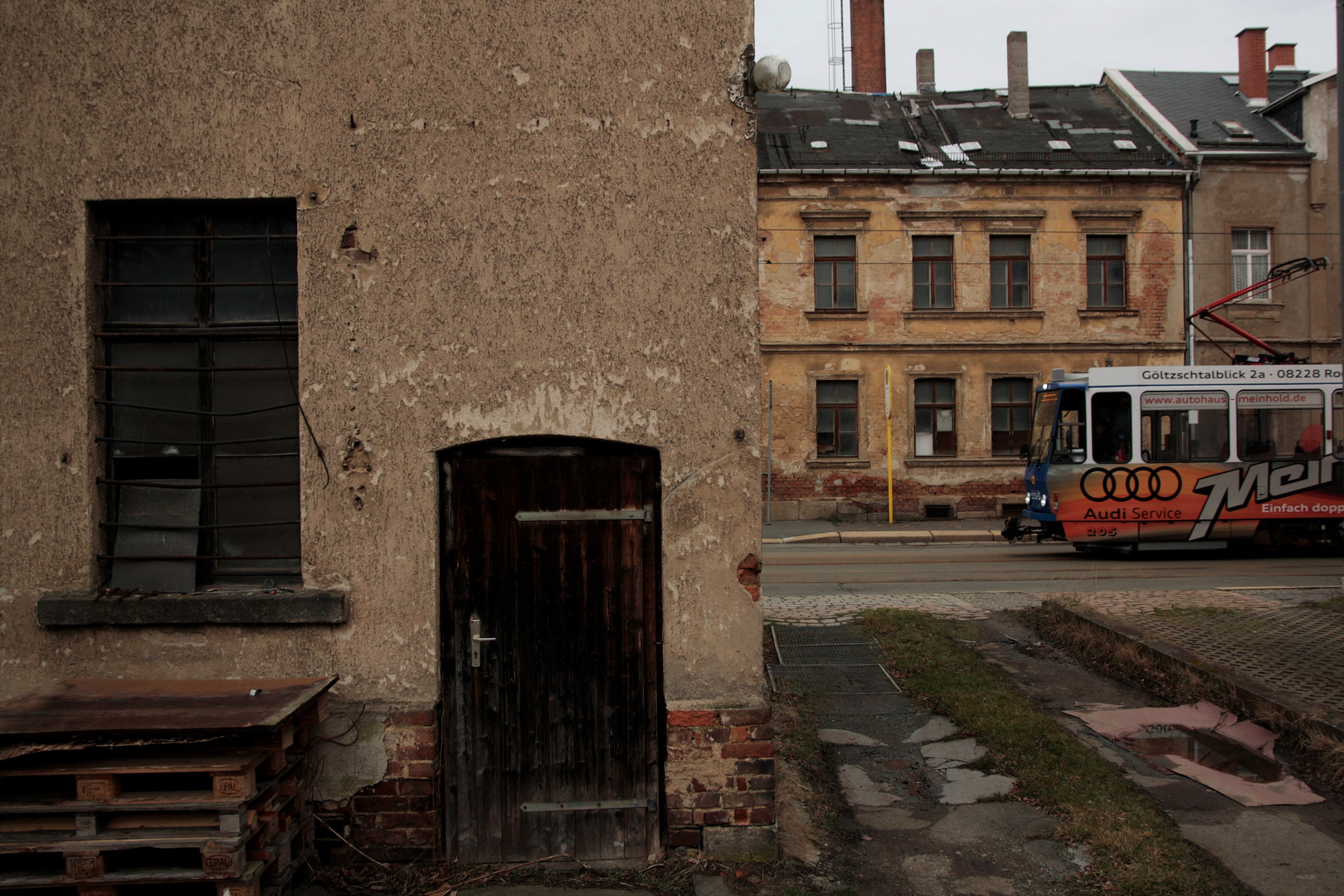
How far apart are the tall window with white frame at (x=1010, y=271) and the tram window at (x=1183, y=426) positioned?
744 cm

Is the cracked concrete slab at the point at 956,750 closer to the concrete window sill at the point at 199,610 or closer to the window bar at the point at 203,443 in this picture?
the concrete window sill at the point at 199,610

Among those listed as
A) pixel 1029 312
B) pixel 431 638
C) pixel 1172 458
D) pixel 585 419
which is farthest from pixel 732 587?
pixel 1029 312

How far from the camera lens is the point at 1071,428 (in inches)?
565

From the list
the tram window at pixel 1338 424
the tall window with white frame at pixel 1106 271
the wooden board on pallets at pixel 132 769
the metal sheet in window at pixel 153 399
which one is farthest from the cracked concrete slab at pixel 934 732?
the tall window with white frame at pixel 1106 271

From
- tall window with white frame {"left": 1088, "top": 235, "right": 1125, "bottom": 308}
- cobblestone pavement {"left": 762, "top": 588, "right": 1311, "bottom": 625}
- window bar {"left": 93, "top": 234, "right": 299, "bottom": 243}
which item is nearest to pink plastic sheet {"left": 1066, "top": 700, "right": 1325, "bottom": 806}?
cobblestone pavement {"left": 762, "top": 588, "right": 1311, "bottom": 625}

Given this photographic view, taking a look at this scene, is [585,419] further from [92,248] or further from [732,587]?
[92,248]

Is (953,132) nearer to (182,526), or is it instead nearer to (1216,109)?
(1216,109)

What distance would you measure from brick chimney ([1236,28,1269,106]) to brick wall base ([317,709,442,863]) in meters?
26.9

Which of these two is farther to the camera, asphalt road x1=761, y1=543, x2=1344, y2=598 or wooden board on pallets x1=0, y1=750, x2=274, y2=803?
asphalt road x1=761, y1=543, x2=1344, y2=598

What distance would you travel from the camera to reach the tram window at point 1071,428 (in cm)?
1426

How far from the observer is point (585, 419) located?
4051 millimetres

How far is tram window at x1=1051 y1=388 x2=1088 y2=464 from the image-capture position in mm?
14258

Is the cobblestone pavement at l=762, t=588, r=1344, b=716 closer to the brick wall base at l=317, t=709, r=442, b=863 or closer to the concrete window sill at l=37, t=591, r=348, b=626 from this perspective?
the brick wall base at l=317, t=709, r=442, b=863

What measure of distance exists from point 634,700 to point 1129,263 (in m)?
20.8
